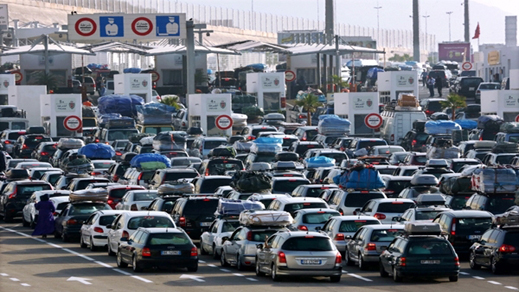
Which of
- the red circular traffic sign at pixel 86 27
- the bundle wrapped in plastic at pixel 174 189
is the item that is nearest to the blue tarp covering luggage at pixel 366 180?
the bundle wrapped in plastic at pixel 174 189

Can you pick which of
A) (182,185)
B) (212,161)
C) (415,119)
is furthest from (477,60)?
(182,185)

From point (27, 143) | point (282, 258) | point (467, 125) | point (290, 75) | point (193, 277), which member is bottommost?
point (193, 277)

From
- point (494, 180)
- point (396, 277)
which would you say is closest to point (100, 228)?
point (396, 277)

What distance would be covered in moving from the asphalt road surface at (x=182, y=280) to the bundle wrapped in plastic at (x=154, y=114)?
29086mm

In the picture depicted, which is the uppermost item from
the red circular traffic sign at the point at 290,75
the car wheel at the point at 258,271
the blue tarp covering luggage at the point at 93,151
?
the red circular traffic sign at the point at 290,75

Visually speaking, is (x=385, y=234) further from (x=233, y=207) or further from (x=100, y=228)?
(x=100, y=228)

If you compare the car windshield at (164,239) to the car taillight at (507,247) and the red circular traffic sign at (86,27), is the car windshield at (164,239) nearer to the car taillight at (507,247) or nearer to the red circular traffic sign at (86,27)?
the car taillight at (507,247)

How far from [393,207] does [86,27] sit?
37013 millimetres

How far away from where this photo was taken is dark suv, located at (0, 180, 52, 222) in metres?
35.9

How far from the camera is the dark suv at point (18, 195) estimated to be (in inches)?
1415

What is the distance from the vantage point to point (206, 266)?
81.2 feet

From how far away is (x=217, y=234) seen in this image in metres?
25.9

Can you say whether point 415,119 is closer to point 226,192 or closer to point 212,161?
point 212,161

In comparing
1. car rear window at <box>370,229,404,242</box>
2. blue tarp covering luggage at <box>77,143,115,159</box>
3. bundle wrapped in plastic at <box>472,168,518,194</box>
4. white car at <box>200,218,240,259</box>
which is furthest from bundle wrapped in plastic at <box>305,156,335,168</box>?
car rear window at <box>370,229,404,242</box>
